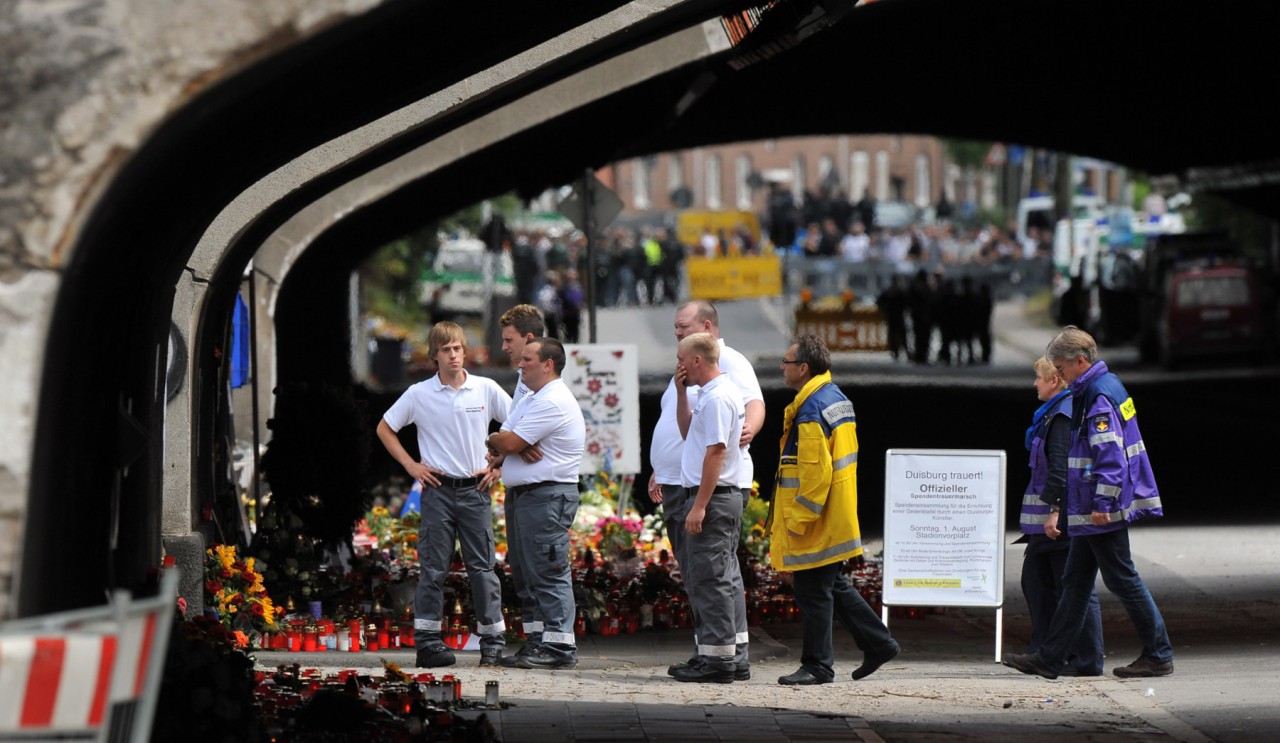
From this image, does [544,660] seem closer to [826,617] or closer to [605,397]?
[826,617]

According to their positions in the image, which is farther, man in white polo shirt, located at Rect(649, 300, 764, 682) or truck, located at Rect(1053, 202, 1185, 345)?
truck, located at Rect(1053, 202, 1185, 345)

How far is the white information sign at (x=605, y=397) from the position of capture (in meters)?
14.4

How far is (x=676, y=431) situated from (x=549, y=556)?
892 millimetres

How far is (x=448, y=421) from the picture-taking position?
33.6 ft

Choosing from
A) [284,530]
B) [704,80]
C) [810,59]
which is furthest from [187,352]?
[810,59]

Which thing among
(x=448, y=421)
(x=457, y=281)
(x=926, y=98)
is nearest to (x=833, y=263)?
(x=457, y=281)

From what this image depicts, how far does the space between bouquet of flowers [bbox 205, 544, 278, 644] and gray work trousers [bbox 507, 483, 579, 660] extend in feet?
4.80

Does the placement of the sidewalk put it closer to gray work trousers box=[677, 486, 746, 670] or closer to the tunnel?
gray work trousers box=[677, 486, 746, 670]

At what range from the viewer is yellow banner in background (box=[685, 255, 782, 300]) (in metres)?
40.8

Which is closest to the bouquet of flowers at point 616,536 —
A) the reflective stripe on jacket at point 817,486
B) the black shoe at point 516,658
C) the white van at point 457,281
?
the black shoe at point 516,658

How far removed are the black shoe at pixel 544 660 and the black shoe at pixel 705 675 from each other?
70 centimetres

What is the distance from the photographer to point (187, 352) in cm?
1072

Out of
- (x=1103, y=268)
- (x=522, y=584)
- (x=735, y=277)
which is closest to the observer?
(x=522, y=584)

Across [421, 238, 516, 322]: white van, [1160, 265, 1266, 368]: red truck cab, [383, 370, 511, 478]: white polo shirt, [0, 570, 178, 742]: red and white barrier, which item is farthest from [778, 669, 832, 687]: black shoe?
[421, 238, 516, 322]: white van
